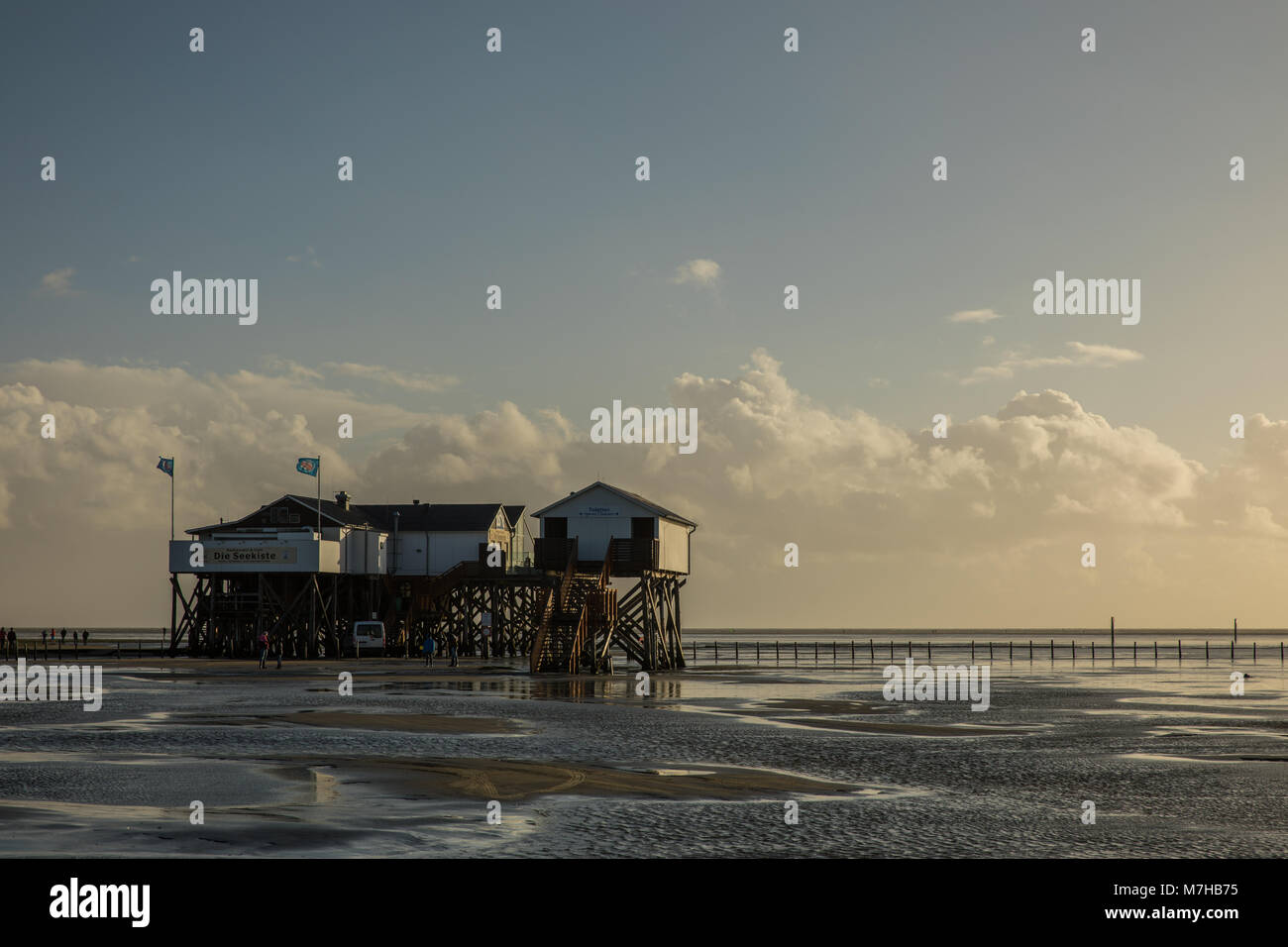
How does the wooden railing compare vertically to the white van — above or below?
above

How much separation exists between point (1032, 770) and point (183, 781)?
49.6 feet

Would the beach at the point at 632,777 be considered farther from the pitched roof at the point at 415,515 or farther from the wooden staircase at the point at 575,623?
the pitched roof at the point at 415,515

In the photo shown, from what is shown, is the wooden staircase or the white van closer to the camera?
the wooden staircase

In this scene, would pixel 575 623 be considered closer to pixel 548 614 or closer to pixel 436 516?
pixel 548 614

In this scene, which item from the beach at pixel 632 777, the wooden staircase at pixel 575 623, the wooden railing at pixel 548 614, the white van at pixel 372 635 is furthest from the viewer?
the white van at pixel 372 635

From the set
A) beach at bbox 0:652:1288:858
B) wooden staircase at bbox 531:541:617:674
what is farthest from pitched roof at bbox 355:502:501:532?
beach at bbox 0:652:1288:858

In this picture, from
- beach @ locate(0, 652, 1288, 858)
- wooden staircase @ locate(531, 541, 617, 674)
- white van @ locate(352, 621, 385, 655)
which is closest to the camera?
beach @ locate(0, 652, 1288, 858)

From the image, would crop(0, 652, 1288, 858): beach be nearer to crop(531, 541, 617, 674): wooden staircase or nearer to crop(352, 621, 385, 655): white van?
crop(531, 541, 617, 674): wooden staircase

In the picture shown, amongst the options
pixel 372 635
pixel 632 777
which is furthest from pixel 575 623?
pixel 632 777

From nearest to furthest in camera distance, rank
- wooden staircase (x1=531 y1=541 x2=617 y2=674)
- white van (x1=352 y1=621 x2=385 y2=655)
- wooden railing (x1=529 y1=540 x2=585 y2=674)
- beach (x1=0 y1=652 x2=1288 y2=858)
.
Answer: beach (x1=0 y1=652 x2=1288 y2=858) < wooden railing (x1=529 y1=540 x2=585 y2=674) < wooden staircase (x1=531 y1=541 x2=617 y2=674) < white van (x1=352 y1=621 x2=385 y2=655)

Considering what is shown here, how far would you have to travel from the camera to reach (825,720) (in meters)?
35.3

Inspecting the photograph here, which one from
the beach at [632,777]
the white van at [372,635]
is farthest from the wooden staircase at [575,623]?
the white van at [372,635]
